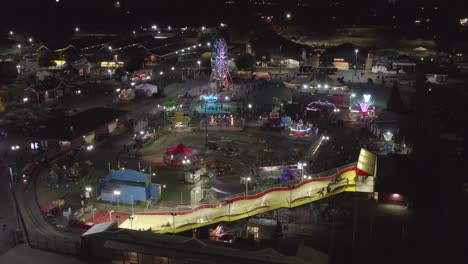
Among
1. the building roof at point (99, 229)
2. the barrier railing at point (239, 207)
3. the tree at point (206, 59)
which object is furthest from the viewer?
the tree at point (206, 59)

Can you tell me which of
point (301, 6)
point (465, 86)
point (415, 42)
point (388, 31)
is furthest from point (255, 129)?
point (301, 6)

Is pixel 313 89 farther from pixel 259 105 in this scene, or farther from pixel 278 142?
pixel 278 142

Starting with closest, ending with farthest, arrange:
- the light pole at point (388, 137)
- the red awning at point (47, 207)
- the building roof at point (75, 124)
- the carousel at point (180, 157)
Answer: the red awning at point (47, 207) < the carousel at point (180, 157) < the light pole at point (388, 137) < the building roof at point (75, 124)

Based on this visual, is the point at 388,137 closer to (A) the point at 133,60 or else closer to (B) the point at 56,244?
(B) the point at 56,244

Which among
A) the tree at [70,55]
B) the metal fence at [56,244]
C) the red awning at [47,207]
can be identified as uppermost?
the tree at [70,55]

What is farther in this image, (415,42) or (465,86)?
(415,42)

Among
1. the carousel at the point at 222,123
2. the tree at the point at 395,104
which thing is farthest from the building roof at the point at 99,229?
the tree at the point at 395,104

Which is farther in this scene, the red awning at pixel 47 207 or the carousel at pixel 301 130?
the carousel at pixel 301 130

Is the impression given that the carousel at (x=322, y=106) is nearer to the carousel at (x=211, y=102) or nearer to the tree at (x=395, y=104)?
the tree at (x=395, y=104)
